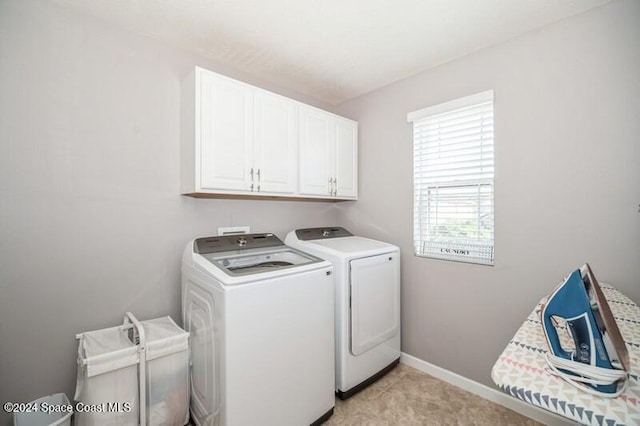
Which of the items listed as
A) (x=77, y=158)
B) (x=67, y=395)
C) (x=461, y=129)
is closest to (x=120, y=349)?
(x=67, y=395)

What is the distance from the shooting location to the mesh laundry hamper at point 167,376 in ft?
5.16

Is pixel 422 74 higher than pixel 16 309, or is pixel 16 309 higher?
pixel 422 74

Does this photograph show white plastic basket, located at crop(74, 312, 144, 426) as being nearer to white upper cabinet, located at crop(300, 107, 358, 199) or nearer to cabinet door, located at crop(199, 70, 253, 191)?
cabinet door, located at crop(199, 70, 253, 191)

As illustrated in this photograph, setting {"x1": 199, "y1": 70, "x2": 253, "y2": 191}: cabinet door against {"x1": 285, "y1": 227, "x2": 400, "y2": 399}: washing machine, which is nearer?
{"x1": 199, "y1": 70, "x2": 253, "y2": 191}: cabinet door

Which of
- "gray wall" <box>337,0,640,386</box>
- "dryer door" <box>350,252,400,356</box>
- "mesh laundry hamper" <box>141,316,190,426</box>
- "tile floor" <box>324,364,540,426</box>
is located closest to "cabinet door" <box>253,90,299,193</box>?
"dryer door" <box>350,252,400,356</box>

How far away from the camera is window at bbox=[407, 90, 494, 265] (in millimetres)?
2088

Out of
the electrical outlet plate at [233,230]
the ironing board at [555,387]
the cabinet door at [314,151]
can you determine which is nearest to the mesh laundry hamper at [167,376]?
the electrical outlet plate at [233,230]

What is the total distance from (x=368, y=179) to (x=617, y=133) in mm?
1773

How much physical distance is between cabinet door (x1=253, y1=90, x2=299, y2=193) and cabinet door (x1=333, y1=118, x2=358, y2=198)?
1.74ft

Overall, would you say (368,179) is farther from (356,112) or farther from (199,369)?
(199,369)

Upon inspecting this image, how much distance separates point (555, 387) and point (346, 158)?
7.66 feet

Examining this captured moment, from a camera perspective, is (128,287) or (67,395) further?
(128,287)

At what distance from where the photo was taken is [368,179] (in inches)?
113

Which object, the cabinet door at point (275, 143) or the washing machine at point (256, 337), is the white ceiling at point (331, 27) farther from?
the washing machine at point (256, 337)
